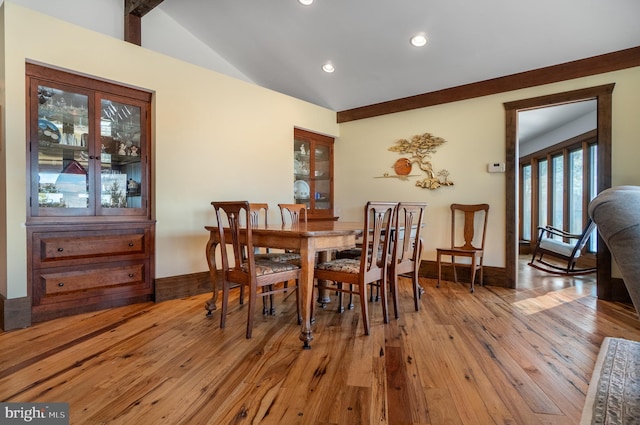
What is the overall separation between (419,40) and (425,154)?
1.44 m

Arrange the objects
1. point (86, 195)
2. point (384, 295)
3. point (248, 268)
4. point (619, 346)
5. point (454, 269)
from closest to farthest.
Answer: point (619, 346) → point (248, 268) → point (384, 295) → point (86, 195) → point (454, 269)

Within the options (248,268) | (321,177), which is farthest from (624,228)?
(321,177)

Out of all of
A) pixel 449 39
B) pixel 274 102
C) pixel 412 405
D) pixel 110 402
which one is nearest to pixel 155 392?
pixel 110 402

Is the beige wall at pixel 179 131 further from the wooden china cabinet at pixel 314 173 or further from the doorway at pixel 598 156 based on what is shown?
the doorway at pixel 598 156

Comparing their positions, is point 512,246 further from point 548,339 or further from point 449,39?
point 449,39

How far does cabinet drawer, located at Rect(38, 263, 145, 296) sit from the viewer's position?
2.66m

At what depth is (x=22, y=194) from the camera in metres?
2.51

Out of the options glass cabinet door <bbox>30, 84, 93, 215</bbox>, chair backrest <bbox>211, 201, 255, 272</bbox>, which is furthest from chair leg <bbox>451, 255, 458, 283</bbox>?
glass cabinet door <bbox>30, 84, 93, 215</bbox>

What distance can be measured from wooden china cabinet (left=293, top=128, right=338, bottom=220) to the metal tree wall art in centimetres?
125

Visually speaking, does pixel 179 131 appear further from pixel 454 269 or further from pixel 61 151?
pixel 454 269

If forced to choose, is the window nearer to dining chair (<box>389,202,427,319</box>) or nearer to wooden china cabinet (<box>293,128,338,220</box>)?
dining chair (<box>389,202,427,319</box>)

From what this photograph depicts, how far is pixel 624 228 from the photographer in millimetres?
1065

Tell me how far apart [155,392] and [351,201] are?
3950 millimetres

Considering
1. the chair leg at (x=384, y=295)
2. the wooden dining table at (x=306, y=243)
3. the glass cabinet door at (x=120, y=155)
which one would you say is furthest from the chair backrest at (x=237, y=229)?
the glass cabinet door at (x=120, y=155)
